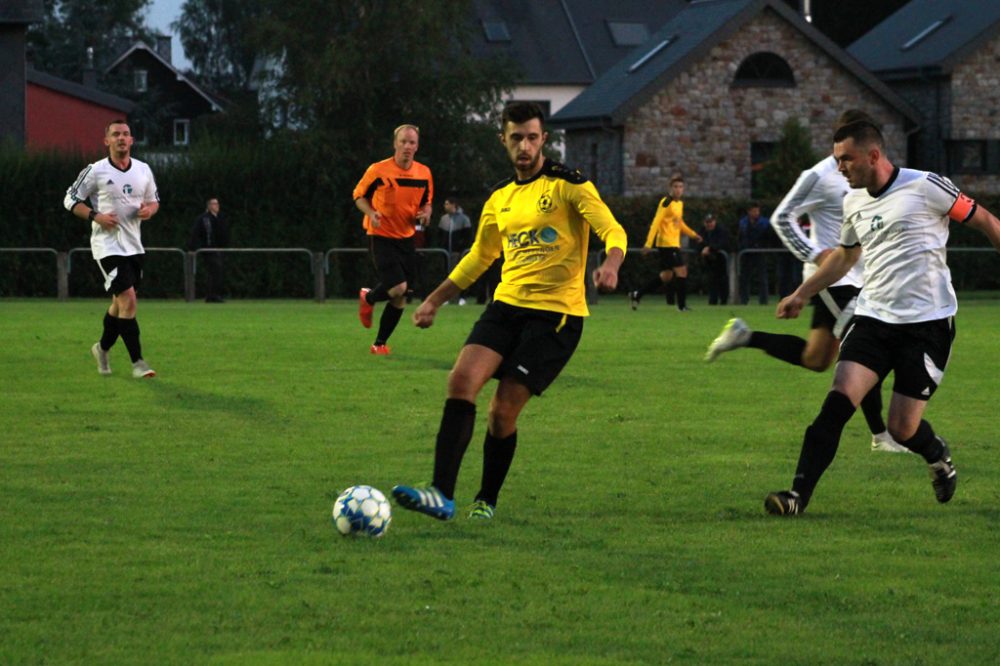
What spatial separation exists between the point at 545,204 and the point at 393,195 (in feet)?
35.7

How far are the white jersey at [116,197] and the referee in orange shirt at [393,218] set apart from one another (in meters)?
3.34

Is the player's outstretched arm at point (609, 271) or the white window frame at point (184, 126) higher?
the white window frame at point (184, 126)

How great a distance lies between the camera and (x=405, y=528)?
8266mm

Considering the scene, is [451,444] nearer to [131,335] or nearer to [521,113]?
[521,113]

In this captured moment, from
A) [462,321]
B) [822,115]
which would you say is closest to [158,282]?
[462,321]

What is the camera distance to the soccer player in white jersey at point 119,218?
1598cm

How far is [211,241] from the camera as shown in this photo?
35.5 metres

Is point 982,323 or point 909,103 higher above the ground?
point 909,103

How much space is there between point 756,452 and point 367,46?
32.6m

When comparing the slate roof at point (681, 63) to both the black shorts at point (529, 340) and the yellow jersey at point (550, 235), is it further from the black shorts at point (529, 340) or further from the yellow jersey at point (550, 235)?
the black shorts at point (529, 340)

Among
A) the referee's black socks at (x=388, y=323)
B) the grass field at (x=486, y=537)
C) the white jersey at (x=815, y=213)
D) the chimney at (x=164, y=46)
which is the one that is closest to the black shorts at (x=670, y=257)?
the referee's black socks at (x=388, y=323)

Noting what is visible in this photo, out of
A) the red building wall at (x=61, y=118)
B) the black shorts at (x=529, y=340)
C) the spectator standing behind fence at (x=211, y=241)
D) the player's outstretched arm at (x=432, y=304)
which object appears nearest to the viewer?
the black shorts at (x=529, y=340)

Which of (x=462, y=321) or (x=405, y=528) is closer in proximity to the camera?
(x=405, y=528)

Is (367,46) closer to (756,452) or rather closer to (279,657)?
(756,452)
